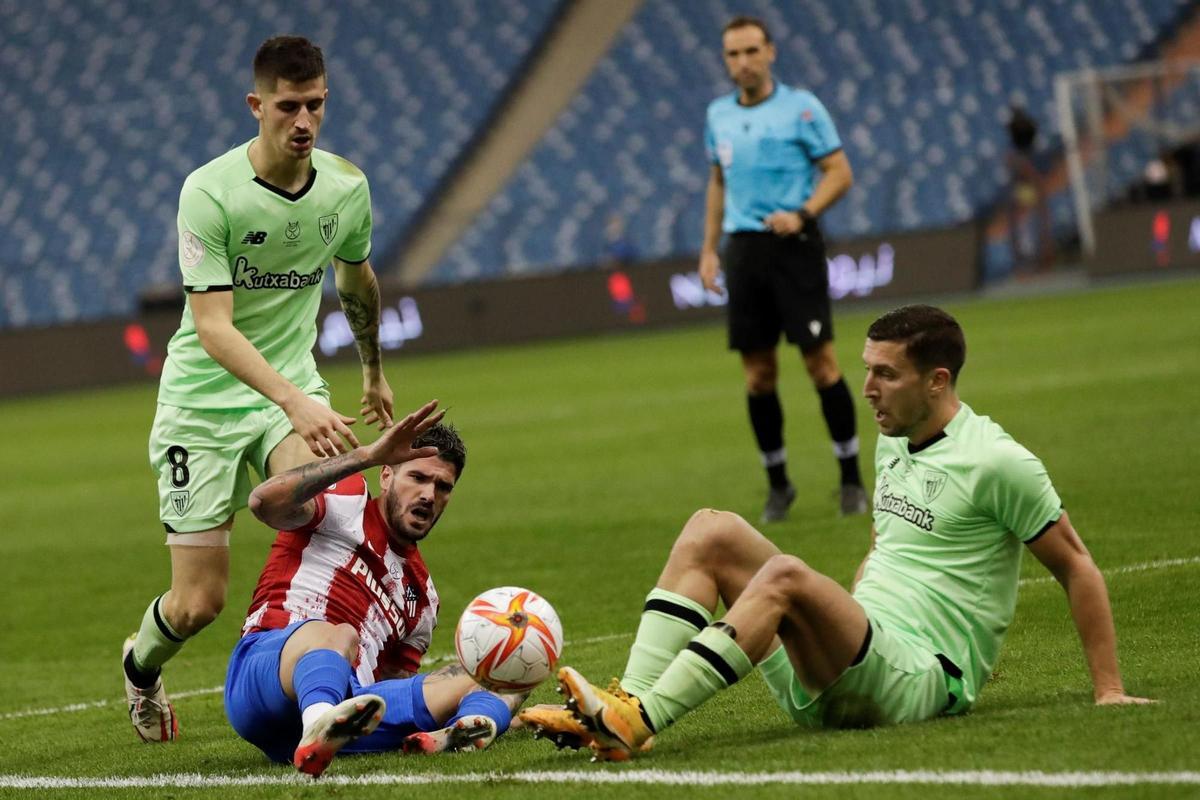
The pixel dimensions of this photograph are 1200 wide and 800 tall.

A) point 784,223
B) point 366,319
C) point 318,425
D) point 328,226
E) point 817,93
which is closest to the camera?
point 318,425

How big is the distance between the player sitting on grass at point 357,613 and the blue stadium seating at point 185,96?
24.0 m

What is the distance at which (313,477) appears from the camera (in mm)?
5285

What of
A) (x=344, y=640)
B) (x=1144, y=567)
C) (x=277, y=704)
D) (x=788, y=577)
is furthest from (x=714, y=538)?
(x=1144, y=567)

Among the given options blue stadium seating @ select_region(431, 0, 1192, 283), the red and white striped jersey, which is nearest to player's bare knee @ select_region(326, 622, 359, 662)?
the red and white striped jersey

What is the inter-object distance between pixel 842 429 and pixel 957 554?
4.99 meters

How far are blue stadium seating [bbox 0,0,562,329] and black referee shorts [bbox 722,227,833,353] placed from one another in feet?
65.5

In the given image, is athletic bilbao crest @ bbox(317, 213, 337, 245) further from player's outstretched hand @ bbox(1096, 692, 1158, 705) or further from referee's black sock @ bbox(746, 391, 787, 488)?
referee's black sock @ bbox(746, 391, 787, 488)

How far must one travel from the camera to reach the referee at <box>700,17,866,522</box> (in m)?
9.80

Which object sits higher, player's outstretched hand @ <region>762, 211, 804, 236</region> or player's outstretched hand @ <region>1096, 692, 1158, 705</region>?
player's outstretched hand @ <region>762, 211, 804, 236</region>

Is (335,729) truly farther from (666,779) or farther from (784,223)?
(784,223)

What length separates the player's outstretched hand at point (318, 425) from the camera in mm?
5254

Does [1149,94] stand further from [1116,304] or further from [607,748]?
[607,748]

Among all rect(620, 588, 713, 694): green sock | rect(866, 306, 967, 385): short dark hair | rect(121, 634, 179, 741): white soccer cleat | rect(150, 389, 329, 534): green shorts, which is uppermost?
rect(866, 306, 967, 385): short dark hair

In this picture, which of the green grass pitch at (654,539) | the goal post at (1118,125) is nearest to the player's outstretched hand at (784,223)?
the green grass pitch at (654,539)
